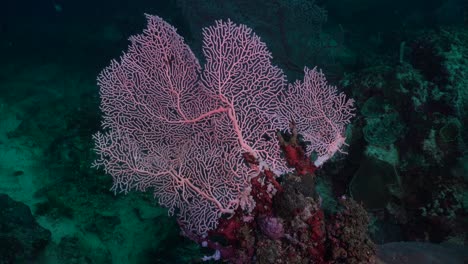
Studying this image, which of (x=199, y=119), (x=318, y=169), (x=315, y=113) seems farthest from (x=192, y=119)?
(x=318, y=169)

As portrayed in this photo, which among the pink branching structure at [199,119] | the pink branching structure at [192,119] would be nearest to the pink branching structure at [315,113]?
the pink branching structure at [199,119]

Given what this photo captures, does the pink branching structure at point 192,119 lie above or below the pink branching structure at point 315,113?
below

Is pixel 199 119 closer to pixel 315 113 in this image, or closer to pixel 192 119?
pixel 192 119

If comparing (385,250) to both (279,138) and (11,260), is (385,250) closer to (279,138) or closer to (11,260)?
(279,138)

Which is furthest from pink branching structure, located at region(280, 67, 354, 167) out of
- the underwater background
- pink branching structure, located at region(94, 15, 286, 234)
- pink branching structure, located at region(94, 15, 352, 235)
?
the underwater background

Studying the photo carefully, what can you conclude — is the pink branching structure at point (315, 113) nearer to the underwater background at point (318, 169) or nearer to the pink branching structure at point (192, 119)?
the pink branching structure at point (192, 119)

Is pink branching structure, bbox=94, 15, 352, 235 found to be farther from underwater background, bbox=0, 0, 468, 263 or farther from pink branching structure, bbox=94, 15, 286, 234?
underwater background, bbox=0, 0, 468, 263
